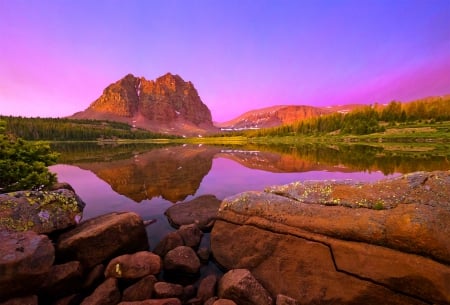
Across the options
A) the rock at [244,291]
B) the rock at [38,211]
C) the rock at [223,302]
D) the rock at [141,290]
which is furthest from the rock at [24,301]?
the rock at [244,291]

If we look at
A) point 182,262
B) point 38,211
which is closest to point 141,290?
point 182,262

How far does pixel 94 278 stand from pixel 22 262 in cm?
271

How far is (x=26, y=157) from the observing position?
49.7 feet

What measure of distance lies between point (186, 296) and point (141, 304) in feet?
5.54

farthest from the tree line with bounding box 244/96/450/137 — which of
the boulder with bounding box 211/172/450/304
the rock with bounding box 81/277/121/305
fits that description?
the rock with bounding box 81/277/121/305

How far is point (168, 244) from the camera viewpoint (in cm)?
1160

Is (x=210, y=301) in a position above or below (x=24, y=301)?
below

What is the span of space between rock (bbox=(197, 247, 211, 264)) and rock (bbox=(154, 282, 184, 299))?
262 cm

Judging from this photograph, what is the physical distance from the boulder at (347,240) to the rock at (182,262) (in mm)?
1258

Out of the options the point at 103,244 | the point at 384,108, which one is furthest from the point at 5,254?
the point at 384,108

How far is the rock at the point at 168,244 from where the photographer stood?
11.5 metres

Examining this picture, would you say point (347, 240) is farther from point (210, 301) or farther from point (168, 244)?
point (168, 244)

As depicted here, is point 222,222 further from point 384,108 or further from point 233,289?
point 384,108

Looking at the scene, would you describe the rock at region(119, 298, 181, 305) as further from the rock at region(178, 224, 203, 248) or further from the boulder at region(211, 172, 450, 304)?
the rock at region(178, 224, 203, 248)
